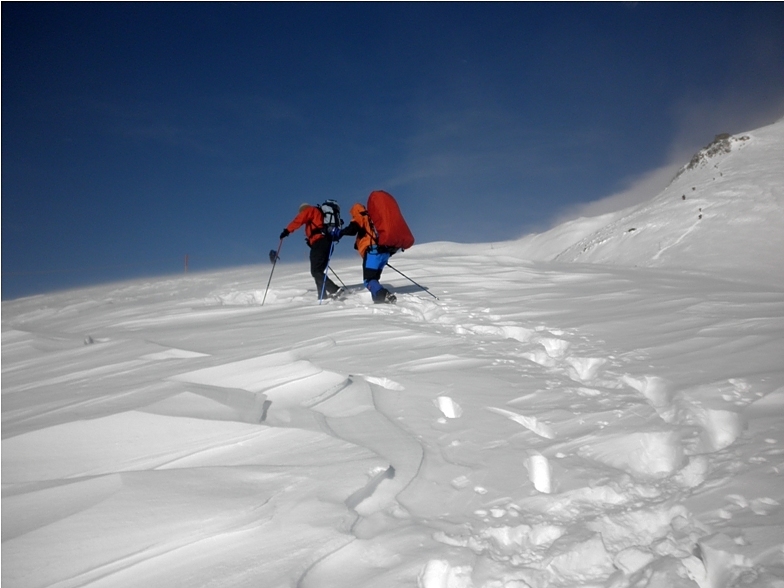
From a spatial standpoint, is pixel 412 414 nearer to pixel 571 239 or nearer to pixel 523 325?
pixel 523 325

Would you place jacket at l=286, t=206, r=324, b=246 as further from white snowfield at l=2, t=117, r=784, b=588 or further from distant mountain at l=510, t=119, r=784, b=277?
distant mountain at l=510, t=119, r=784, b=277

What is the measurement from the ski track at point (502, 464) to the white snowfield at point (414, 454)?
0.01m

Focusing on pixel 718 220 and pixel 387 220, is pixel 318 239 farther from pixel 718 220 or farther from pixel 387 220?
pixel 718 220

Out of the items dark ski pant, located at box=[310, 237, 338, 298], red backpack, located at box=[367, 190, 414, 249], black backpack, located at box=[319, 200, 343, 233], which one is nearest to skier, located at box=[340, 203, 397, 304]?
red backpack, located at box=[367, 190, 414, 249]

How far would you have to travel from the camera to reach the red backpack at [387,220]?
7.39 m

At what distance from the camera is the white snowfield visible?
5.26 ft

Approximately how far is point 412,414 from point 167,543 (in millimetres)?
1534

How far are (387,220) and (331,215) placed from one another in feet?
4.15

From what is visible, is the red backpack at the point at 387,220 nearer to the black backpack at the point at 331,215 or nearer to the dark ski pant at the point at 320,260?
the black backpack at the point at 331,215

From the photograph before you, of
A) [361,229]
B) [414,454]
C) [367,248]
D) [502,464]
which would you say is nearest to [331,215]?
[361,229]

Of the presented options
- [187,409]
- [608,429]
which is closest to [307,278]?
[187,409]

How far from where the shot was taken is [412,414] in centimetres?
290

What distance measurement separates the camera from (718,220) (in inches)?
626

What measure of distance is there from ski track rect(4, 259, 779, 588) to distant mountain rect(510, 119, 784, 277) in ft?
29.7
